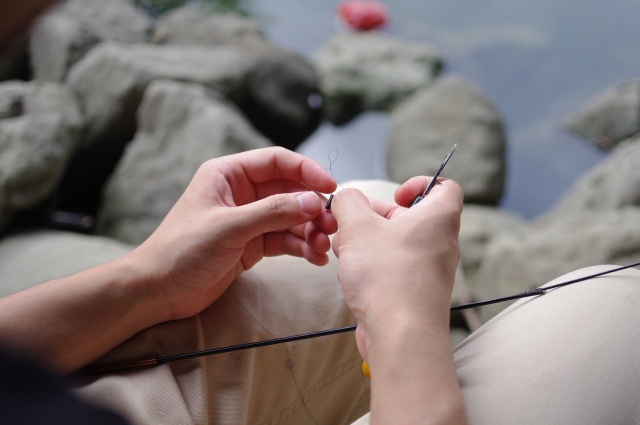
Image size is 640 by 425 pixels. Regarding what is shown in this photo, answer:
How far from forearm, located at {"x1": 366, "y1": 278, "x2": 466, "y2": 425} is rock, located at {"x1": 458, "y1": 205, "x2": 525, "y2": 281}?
1.06 m

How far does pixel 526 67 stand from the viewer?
7.34 ft

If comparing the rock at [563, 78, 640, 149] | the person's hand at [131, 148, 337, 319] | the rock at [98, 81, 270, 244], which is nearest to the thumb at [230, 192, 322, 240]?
the person's hand at [131, 148, 337, 319]

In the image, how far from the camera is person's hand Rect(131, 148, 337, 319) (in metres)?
0.67

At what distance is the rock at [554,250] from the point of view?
1.18 metres

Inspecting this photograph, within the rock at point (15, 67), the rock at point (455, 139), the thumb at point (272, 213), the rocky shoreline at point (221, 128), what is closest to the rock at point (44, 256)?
the rocky shoreline at point (221, 128)

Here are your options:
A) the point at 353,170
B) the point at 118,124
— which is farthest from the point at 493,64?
the point at 118,124

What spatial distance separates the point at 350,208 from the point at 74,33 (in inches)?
71.6

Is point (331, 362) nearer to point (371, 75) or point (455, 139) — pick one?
point (455, 139)

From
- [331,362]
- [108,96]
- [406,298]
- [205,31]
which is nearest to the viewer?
[406,298]

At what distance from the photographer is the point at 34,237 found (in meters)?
1.42

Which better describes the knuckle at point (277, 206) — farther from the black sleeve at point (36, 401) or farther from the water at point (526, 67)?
the water at point (526, 67)

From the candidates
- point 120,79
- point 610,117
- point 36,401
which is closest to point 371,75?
point 610,117

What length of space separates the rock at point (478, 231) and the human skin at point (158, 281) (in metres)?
0.92

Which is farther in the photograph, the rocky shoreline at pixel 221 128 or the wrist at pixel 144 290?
the rocky shoreline at pixel 221 128
